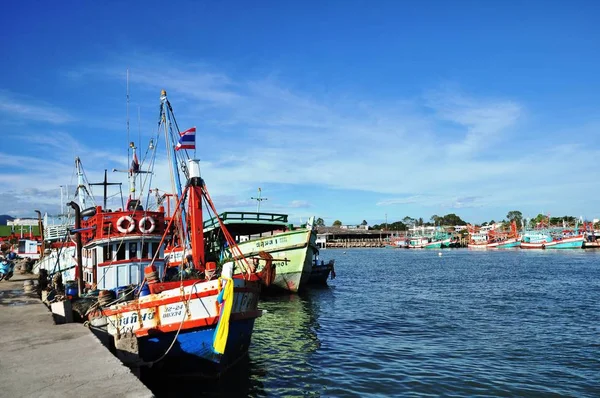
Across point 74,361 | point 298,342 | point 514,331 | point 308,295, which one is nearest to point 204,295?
point 74,361

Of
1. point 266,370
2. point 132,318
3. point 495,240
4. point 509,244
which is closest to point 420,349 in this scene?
point 266,370

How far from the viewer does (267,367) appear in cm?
1445

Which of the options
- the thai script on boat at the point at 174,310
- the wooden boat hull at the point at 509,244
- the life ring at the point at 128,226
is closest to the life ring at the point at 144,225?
the life ring at the point at 128,226

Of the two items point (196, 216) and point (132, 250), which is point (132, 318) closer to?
point (196, 216)

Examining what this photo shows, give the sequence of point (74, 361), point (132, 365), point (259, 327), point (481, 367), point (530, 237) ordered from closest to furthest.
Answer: point (74, 361), point (132, 365), point (481, 367), point (259, 327), point (530, 237)

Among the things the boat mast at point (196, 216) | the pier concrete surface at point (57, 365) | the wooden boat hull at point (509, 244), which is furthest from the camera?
the wooden boat hull at point (509, 244)

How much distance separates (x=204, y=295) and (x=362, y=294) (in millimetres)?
23982

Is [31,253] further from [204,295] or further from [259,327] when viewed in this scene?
[204,295]

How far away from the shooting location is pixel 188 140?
18.4 m

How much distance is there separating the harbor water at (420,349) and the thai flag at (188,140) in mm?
7840

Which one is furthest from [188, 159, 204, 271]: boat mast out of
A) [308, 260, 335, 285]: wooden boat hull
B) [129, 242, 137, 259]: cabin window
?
[308, 260, 335, 285]: wooden boat hull

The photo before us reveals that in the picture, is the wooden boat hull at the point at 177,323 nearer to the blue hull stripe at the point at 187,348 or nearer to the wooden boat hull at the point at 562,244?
the blue hull stripe at the point at 187,348

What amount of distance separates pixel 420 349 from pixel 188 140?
11514 millimetres

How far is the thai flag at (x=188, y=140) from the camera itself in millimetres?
18266
